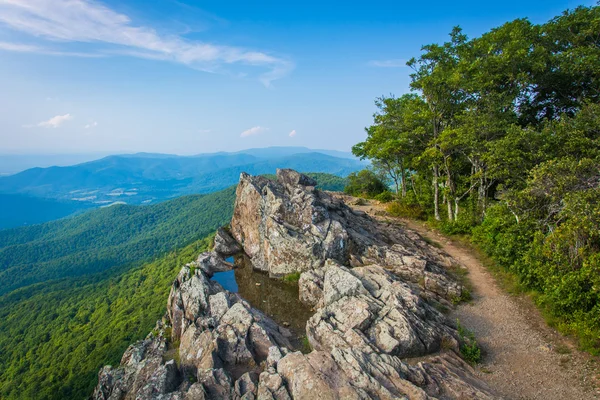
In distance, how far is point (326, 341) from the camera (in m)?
10.8

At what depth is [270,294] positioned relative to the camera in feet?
51.6

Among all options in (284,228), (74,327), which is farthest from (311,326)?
(74,327)

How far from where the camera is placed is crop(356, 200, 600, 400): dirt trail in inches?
372

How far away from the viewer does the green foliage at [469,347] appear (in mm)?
10695

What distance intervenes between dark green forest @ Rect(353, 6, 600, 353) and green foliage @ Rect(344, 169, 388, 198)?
795cm

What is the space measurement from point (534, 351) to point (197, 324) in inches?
508

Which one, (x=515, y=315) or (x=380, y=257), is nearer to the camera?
(x=515, y=315)

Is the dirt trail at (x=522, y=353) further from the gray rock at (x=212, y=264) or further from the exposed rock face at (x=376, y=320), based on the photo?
the gray rock at (x=212, y=264)

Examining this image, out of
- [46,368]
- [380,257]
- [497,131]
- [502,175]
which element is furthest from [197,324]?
[46,368]

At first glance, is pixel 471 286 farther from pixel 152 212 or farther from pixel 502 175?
pixel 152 212

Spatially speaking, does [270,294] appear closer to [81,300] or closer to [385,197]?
[385,197]

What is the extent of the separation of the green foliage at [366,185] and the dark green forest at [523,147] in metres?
7.95

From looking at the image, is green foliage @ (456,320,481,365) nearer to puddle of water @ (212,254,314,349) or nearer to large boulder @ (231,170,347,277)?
puddle of water @ (212,254,314,349)

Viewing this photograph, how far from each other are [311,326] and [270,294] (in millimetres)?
4507
